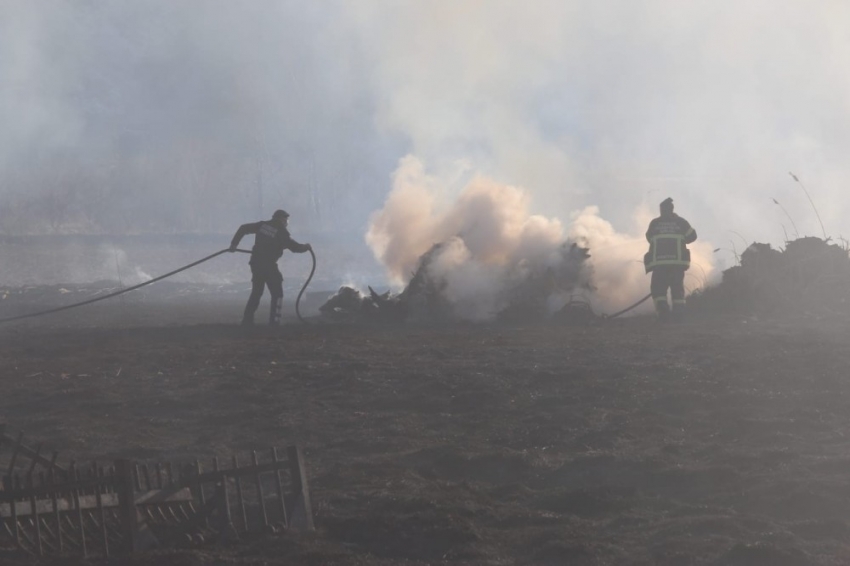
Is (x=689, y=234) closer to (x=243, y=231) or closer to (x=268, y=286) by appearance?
(x=268, y=286)

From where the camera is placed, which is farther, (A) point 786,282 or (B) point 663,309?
(A) point 786,282

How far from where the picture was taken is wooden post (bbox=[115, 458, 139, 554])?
6129mm

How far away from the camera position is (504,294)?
66.9 feet

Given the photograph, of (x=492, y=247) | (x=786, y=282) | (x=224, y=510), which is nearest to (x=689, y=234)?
(x=786, y=282)

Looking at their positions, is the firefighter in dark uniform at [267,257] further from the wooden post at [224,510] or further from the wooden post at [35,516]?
the wooden post at [35,516]

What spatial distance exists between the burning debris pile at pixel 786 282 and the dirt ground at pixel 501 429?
2.72 metres

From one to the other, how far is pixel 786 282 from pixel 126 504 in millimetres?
16774

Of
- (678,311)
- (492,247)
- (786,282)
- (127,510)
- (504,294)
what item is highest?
(492,247)

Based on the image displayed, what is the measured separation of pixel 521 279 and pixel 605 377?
879cm

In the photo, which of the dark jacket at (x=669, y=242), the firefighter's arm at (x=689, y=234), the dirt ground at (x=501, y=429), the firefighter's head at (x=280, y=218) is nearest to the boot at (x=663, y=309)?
the dark jacket at (x=669, y=242)

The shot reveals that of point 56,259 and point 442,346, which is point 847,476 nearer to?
point 442,346

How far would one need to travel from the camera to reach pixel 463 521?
6699mm

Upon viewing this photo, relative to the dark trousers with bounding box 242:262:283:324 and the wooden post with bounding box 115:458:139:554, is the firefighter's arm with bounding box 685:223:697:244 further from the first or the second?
the wooden post with bounding box 115:458:139:554

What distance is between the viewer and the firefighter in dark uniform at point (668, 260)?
17984 millimetres
